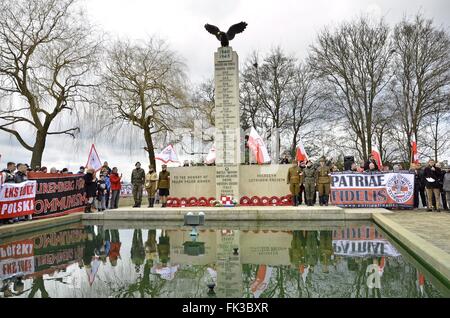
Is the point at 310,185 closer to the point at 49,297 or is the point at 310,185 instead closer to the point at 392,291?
the point at 392,291

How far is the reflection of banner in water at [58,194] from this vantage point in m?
13.2

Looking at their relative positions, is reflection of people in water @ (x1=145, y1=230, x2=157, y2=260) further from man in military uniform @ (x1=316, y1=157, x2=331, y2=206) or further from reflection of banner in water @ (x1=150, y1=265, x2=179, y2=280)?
man in military uniform @ (x1=316, y1=157, x2=331, y2=206)

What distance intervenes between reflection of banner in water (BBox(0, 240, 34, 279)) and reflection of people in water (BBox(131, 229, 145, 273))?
5.21 feet

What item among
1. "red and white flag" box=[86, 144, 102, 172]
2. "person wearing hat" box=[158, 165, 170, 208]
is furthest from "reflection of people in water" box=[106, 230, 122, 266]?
"red and white flag" box=[86, 144, 102, 172]

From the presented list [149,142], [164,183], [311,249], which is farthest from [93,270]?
[149,142]

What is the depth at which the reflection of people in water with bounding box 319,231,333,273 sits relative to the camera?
6475 millimetres

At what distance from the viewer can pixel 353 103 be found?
100 feet

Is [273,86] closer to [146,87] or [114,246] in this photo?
[146,87]

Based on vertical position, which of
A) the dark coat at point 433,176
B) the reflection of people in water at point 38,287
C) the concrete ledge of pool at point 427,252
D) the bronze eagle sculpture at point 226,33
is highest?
the bronze eagle sculpture at point 226,33

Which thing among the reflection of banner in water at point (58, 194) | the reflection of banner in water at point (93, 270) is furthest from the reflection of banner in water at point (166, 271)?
the reflection of banner in water at point (58, 194)

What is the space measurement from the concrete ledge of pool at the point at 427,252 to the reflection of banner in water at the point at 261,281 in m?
2.21

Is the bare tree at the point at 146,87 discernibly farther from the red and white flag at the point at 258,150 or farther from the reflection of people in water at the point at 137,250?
the reflection of people in water at the point at 137,250
